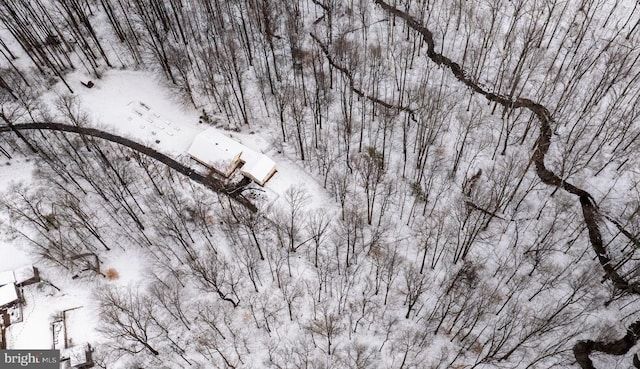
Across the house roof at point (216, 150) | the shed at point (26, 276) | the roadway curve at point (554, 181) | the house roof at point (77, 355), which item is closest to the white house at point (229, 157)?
the house roof at point (216, 150)

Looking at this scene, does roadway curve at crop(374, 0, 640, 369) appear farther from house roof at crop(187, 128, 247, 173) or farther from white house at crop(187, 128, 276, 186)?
house roof at crop(187, 128, 247, 173)

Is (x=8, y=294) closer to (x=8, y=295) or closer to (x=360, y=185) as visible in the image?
(x=8, y=295)

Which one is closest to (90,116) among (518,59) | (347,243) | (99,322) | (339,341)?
(99,322)

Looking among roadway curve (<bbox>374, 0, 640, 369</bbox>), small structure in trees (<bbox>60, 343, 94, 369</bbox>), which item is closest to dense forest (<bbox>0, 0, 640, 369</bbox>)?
roadway curve (<bbox>374, 0, 640, 369</bbox>)

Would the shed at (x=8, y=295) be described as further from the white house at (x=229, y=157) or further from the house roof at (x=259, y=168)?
the house roof at (x=259, y=168)

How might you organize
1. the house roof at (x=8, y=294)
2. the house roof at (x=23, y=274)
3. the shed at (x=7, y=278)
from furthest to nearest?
1. the house roof at (x=23, y=274)
2. the shed at (x=7, y=278)
3. the house roof at (x=8, y=294)

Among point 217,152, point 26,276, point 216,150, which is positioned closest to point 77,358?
point 26,276

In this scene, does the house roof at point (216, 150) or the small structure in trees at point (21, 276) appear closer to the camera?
the small structure in trees at point (21, 276)
